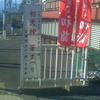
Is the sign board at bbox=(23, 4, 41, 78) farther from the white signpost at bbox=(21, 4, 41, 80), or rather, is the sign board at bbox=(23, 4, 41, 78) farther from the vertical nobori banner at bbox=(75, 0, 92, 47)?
the vertical nobori banner at bbox=(75, 0, 92, 47)

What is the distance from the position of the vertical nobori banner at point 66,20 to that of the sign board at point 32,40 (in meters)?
0.73

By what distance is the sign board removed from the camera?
6.19 metres

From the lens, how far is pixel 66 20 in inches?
259

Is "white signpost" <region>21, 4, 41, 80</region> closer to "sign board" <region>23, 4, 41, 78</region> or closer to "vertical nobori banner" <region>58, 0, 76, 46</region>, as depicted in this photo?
"sign board" <region>23, 4, 41, 78</region>

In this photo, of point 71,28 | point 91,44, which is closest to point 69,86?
point 71,28

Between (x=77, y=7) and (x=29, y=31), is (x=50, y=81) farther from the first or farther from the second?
(x=77, y=7)

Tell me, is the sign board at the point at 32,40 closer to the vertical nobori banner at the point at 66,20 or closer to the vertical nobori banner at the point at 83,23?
the vertical nobori banner at the point at 66,20

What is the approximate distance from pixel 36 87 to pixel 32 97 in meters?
0.46

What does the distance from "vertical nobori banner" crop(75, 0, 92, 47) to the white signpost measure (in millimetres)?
1196

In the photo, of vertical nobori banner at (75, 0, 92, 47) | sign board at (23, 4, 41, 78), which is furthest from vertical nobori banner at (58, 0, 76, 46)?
sign board at (23, 4, 41, 78)

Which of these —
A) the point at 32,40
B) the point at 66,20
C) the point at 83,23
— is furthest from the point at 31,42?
the point at 83,23

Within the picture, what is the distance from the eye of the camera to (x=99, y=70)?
279 inches

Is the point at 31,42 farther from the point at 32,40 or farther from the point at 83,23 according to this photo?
the point at 83,23

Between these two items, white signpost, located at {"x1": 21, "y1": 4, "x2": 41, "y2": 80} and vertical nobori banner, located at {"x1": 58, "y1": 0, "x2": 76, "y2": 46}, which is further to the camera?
vertical nobori banner, located at {"x1": 58, "y1": 0, "x2": 76, "y2": 46}
